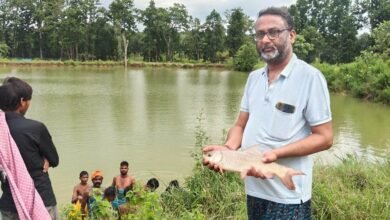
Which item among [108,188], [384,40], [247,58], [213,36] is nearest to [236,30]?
[213,36]

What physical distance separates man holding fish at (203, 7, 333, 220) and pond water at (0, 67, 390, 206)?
4463mm

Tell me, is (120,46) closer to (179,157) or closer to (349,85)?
(349,85)

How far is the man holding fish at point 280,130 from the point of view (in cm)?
171

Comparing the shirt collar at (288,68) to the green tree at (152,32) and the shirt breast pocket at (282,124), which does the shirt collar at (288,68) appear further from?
the green tree at (152,32)

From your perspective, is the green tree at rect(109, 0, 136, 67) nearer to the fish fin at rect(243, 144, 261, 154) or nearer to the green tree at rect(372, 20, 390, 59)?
the green tree at rect(372, 20, 390, 59)

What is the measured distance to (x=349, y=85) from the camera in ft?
68.5

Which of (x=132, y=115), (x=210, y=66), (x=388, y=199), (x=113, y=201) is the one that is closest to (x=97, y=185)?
(x=113, y=201)

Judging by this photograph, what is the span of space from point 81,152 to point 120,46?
44568 mm

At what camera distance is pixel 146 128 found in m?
11.4

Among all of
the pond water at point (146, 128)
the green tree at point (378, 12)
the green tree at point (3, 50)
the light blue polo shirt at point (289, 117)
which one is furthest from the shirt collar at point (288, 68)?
the green tree at point (3, 50)

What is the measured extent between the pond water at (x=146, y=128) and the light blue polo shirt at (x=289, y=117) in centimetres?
448

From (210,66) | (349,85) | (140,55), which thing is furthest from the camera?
(140,55)

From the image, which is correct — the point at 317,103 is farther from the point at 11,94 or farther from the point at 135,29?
the point at 135,29

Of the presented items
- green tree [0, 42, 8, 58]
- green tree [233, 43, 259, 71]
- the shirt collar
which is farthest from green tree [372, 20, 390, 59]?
green tree [0, 42, 8, 58]
